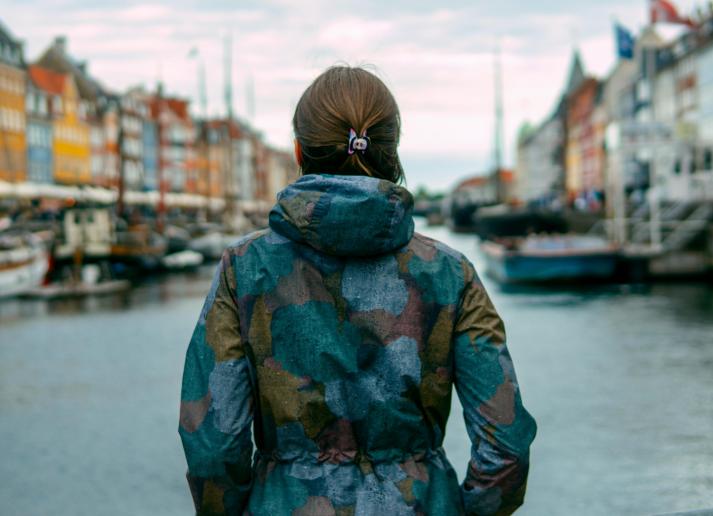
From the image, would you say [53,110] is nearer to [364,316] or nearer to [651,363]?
[651,363]

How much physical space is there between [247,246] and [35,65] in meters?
99.7

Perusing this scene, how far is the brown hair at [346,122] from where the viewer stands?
7.32 feet

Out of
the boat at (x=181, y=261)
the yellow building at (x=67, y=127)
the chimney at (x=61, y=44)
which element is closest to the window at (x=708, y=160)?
the boat at (x=181, y=261)

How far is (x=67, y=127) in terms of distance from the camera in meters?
92.8

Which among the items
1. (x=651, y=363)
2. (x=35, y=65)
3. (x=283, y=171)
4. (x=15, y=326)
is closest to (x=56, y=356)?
(x=15, y=326)

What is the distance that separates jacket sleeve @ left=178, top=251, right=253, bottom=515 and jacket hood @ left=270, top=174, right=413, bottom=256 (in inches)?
6.6

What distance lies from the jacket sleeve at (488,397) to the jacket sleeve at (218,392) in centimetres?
43

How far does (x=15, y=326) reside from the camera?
80.9 feet

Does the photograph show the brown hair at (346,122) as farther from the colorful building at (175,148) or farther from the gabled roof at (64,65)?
the colorful building at (175,148)

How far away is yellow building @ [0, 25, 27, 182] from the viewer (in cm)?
8075

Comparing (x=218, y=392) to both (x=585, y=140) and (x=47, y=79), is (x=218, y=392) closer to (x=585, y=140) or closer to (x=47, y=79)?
(x=47, y=79)

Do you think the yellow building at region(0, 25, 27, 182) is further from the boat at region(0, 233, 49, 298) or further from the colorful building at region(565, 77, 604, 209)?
the colorful building at region(565, 77, 604, 209)

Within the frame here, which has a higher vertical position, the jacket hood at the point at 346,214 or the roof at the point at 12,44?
the roof at the point at 12,44

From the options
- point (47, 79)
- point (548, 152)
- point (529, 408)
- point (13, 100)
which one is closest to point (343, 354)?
point (529, 408)
